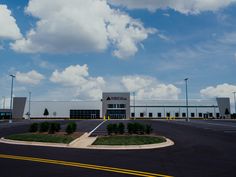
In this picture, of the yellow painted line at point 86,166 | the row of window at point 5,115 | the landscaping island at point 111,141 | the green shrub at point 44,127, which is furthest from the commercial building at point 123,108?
the yellow painted line at point 86,166

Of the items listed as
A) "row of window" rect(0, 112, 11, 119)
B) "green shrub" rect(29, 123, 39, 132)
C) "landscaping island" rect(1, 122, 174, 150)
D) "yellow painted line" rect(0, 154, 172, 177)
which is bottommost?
"yellow painted line" rect(0, 154, 172, 177)

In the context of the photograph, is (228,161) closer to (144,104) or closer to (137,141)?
(137,141)

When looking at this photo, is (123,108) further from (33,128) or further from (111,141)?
(111,141)

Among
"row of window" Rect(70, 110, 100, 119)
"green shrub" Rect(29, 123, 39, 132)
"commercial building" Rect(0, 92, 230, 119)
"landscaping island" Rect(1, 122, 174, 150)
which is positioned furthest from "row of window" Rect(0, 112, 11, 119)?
"landscaping island" Rect(1, 122, 174, 150)

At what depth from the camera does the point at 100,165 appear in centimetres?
904

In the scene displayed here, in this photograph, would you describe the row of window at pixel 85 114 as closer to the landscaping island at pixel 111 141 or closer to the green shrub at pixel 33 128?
the green shrub at pixel 33 128

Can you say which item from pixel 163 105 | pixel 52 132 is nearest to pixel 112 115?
pixel 163 105

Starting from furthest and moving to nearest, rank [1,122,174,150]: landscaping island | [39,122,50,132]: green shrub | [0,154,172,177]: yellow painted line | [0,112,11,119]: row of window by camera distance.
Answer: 1. [0,112,11,119]: row of window
2. [39,122,50,132]: green shrub
3. [1,122,174,150]: landscaping island
4. [0,154,172,177]: yellow painted line

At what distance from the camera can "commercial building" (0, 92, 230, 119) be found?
85.9 m

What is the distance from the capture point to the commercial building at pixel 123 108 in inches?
3383

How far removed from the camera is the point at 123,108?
282 ft

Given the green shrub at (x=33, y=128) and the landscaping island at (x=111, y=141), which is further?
the green shrub at (x=33, y=128)

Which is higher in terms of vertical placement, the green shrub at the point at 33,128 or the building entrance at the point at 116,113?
the building entrance at the point at 116,113

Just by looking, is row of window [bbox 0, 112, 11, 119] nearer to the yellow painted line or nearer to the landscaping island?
the landscaping island
